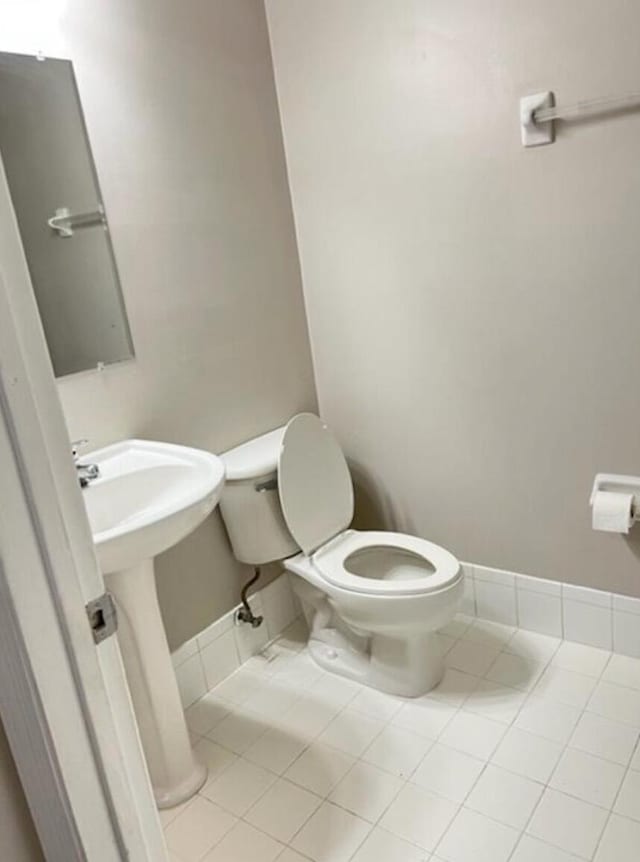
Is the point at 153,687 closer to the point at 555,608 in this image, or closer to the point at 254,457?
the point at 254,457

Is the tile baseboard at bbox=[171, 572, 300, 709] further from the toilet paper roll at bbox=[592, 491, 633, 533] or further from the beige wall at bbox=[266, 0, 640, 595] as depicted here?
the toilet paper roll at bbox=[592, 491, 633, 533]

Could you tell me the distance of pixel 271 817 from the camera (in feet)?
5.43

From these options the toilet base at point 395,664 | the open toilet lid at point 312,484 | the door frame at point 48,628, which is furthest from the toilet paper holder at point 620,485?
the door frame at point 48,628

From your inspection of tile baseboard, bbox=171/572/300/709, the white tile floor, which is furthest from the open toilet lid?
the white tile floor

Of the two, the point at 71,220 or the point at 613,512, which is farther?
the point at 613,512

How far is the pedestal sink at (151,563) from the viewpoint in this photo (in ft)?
4.81

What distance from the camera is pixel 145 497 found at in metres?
1.71

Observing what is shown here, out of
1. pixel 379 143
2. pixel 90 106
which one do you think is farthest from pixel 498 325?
pixel 90 106

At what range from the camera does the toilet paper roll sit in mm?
1837

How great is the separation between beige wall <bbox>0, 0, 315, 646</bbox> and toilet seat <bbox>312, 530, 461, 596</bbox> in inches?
15.0

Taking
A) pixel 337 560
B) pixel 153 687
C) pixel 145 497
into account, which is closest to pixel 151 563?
pixel 145 497

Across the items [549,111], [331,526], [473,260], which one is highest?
[549,111]

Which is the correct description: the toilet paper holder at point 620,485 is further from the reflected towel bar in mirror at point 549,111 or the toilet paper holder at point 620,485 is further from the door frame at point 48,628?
the door frame at point 48,628

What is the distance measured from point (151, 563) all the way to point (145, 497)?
204 millimetres
